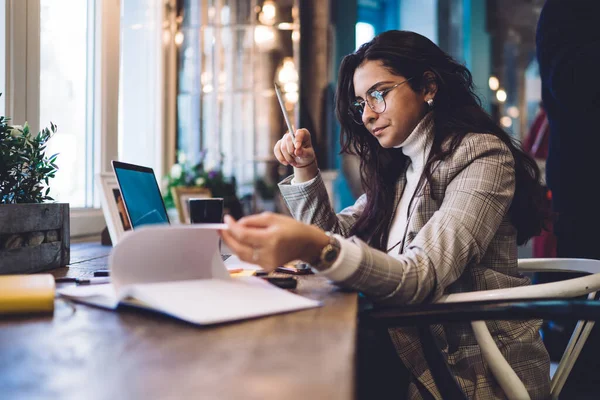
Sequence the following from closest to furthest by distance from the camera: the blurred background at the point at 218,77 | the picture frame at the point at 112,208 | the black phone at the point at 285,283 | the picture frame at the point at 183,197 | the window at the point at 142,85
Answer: the black phone at the point at 285,283 < the picture frame at the point at 112,208 < the blurred background at the point at 218,77 < the picture frame at the point at 183,197 < the window at the point at 142,85

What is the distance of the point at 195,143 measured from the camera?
12.6 ft

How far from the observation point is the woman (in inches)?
35.3

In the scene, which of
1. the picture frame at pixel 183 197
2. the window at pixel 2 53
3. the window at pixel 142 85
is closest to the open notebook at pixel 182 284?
the window at pixel 2 53

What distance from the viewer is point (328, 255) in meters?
0.88

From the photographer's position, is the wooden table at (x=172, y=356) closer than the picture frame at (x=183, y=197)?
Yes

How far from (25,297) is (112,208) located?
A: 36.4 inches

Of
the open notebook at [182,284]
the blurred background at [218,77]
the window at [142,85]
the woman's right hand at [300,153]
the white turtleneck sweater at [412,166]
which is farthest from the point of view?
the window at [142,85]

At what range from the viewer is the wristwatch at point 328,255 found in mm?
875

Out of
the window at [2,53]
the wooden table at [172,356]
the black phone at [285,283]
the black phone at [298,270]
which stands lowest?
the black phone at [298,270]

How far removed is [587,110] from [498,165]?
0.85m

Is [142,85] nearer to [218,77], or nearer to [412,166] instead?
[218,77]

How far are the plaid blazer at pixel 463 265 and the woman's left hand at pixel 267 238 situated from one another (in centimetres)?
13

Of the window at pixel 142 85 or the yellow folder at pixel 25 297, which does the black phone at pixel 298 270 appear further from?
the window at pixel 142 85

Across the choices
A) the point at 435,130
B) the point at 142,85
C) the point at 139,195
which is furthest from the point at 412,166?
the point at 142,85
